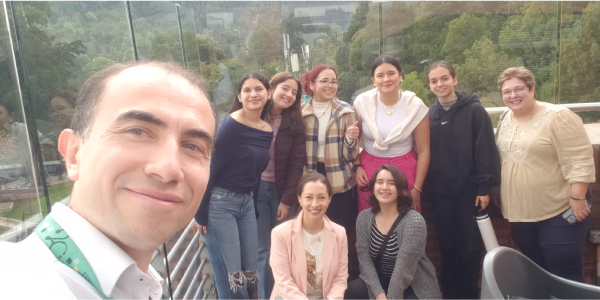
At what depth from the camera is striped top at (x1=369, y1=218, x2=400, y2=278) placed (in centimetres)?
202

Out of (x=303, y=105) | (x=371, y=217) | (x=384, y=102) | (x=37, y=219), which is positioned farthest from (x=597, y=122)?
(x=37, y=219)

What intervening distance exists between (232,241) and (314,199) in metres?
0.48

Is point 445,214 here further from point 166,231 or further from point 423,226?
point 166,231

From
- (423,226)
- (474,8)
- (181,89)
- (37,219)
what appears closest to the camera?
(181,89)

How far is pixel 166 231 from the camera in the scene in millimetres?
595

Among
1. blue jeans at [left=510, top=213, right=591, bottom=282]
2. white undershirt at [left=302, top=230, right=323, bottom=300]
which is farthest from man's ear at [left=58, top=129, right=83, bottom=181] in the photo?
blue jeans at [left=510, top=213, right=591, bottom=282]

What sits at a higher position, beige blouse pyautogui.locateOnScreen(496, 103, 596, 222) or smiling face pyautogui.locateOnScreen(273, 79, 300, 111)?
smiling face pyautogui.locateOnScreen(273, 79, 300, 111)

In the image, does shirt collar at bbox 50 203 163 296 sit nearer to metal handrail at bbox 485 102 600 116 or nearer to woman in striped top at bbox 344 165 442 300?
woman in striped top at bbox 344 165 442 300

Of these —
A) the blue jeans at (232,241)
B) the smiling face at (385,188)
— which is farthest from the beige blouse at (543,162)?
the blue jeans at (232,241)

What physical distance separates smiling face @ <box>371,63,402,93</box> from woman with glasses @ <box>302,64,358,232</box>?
0.23m

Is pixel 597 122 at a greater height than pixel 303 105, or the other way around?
pixel 303 105

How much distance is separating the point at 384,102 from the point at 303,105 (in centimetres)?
48

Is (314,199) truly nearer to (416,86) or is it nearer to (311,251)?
(311,251)

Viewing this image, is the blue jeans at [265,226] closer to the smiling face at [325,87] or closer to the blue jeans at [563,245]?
the smiling face at [325,87]
